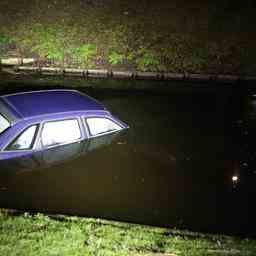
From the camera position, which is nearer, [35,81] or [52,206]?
[52,206]

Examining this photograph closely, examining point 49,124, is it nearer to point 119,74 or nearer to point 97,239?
point 97,239

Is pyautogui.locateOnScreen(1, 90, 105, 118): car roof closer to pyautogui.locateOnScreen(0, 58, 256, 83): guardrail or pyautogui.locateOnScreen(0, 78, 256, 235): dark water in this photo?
pyautogui.locateOnScreen(0, 78, 256, 235): dark water

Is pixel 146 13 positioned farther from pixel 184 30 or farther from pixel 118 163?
pixel 118 163

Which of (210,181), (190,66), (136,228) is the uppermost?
(190,66)

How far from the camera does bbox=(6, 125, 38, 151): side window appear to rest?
763 centimetres

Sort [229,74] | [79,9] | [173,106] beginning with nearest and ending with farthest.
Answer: [173,106] → [229,74] → [79,9]

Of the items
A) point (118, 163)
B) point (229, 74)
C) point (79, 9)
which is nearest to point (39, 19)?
point (79, 9)

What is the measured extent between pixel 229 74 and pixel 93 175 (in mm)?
7527

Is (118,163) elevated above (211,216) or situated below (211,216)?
above

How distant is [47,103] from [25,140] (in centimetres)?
105

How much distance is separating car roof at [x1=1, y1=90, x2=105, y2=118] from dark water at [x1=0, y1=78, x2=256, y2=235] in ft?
2.70

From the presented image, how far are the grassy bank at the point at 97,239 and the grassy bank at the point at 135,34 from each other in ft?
26.7

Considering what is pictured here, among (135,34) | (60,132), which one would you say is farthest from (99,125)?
(135,34)

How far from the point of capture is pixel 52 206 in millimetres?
7230
